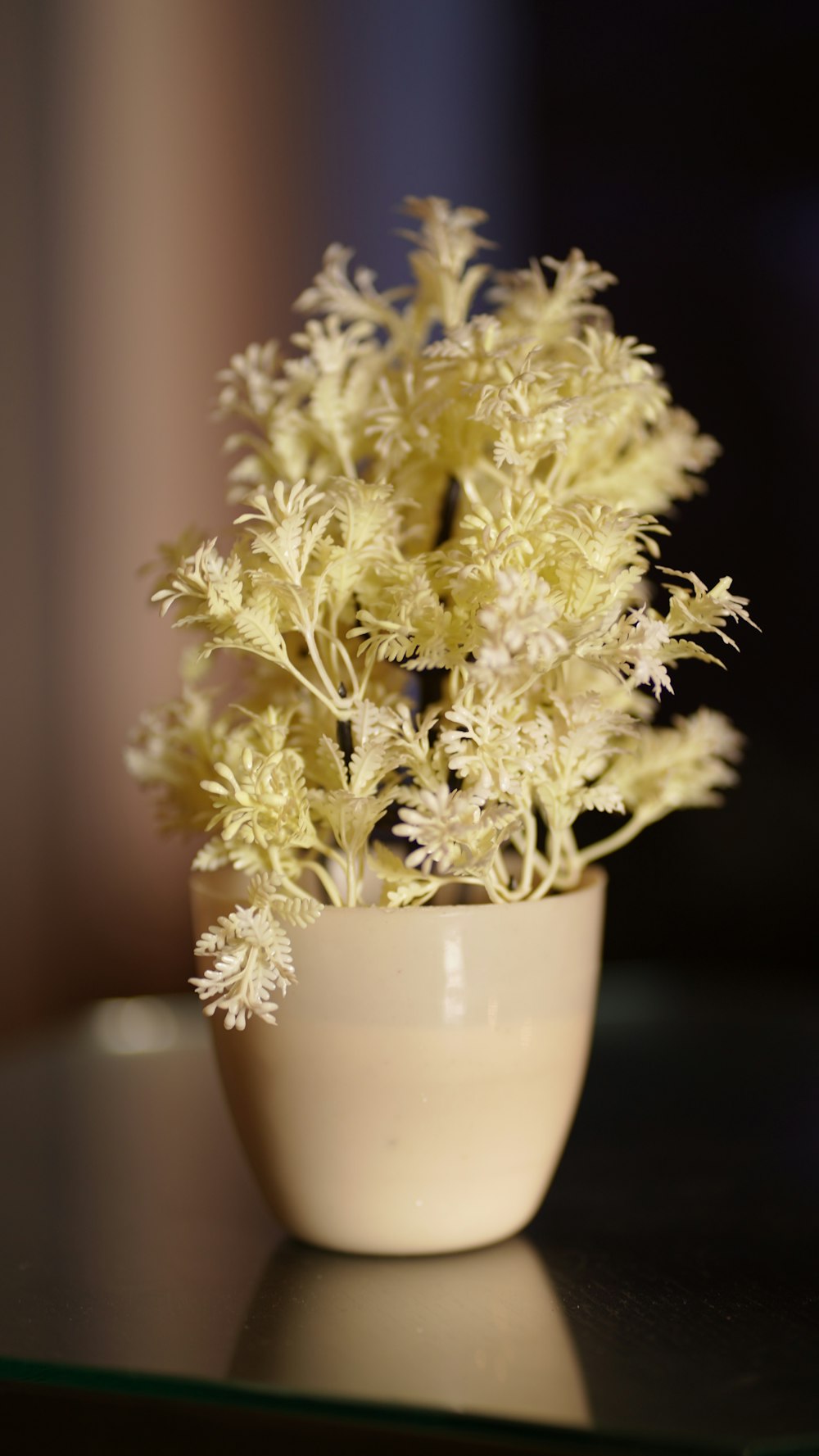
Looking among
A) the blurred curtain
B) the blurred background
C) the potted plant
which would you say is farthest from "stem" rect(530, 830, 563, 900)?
the blurred curtain

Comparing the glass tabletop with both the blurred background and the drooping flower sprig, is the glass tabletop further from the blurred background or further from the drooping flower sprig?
the blurred background

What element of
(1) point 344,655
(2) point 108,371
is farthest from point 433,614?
(2) point 108,371

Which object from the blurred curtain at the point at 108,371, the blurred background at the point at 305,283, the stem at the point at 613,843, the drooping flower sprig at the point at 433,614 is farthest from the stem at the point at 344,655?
the blurred curtain at the point at 108,371

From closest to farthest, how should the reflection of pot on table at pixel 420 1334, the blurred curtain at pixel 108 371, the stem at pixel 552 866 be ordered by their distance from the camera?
the reflection of pot on table at pixel 420 1334, the stem at pixel 552 866, the blurred curtain at pixel 108 371

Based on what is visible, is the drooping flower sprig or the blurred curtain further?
the blurred curtain

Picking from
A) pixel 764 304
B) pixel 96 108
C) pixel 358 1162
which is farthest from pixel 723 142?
pixel 358 1162

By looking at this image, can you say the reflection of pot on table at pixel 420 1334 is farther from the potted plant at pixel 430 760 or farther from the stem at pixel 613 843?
the stem at pixel 613 843

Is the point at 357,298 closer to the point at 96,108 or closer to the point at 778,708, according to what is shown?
the point at 778,708
